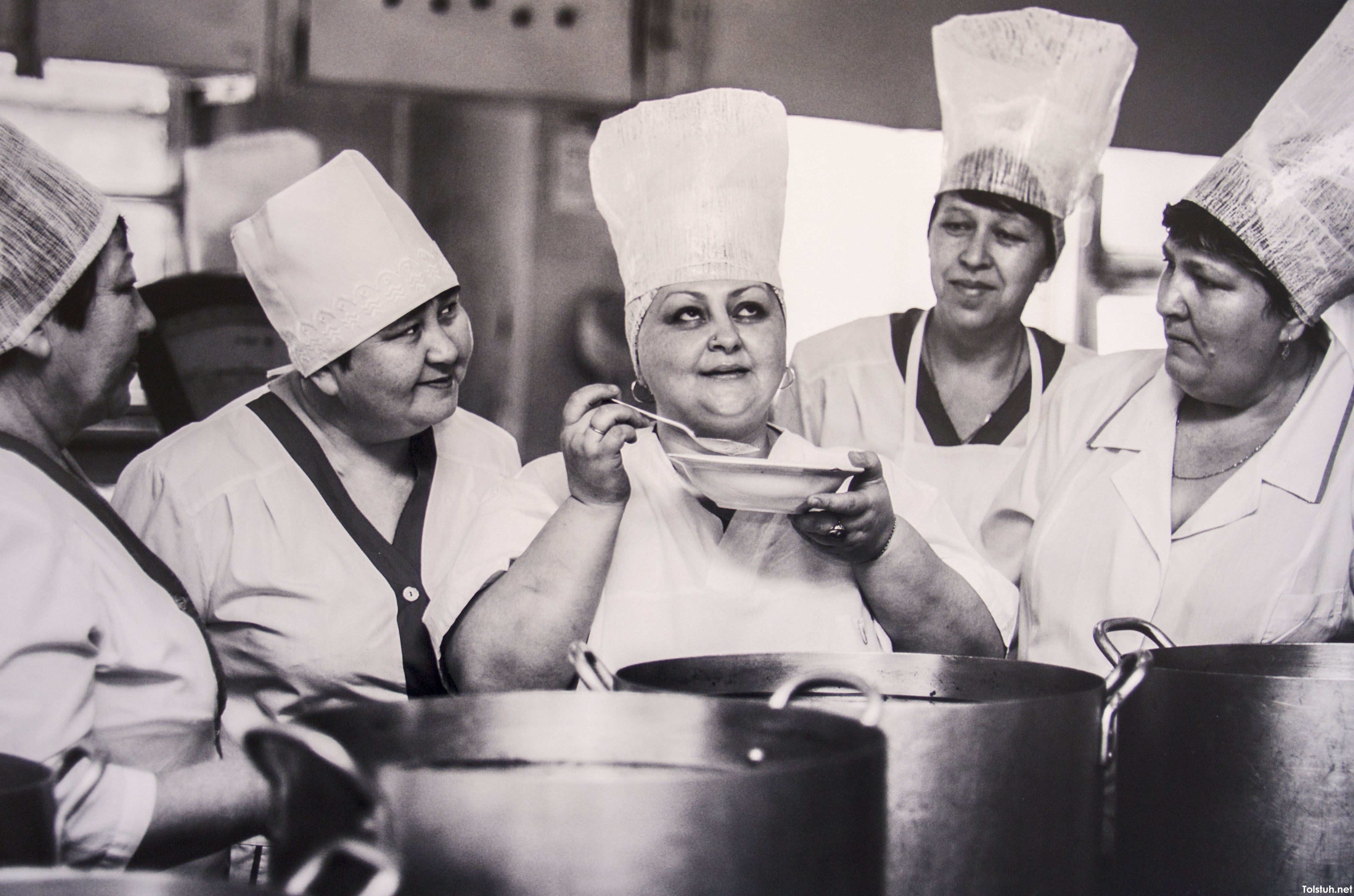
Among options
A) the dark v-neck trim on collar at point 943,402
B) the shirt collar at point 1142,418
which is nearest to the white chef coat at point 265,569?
the dark v-neck trim on collar at point 943,402

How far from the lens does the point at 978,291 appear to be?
2156mm

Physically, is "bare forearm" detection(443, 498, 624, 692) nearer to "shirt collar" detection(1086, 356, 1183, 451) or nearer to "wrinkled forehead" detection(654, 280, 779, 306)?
"wrinkled forehead" detection(654, 280, 779, 306)

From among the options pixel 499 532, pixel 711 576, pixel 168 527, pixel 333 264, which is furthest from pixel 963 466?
pixel 168 527

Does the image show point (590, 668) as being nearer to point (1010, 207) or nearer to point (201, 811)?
point (201, 811)

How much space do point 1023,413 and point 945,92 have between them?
623 millimetres

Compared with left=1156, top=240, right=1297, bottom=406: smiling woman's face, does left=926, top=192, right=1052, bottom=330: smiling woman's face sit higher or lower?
higher

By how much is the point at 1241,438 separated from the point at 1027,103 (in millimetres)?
691

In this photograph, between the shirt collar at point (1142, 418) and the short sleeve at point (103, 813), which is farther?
the shirt collar at point (1142, 418)

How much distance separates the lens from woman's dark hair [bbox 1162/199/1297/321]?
1.79m

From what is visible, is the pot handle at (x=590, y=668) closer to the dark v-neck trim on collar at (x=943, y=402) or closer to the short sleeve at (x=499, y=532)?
the short sleeve at (x=499, y=532)

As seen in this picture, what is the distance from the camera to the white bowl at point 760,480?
137 centimetres

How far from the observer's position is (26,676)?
1.16 metres

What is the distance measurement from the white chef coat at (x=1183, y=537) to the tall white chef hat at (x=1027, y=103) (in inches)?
16.6

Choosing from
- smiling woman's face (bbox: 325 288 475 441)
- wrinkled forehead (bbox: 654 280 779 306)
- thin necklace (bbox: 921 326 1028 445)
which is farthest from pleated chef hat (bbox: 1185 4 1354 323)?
smiling woman's face (bbox: 325 288 475 441)
